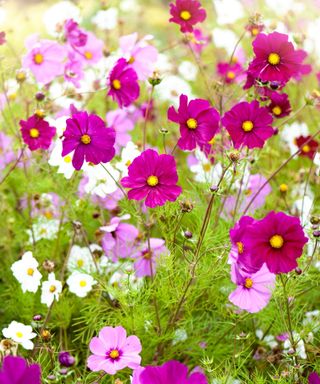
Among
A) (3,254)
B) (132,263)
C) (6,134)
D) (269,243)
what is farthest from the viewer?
(6,134)

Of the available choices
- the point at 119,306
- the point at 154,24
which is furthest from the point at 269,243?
the point at 154,24

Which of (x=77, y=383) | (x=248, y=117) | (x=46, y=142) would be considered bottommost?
(x=77, y=383)

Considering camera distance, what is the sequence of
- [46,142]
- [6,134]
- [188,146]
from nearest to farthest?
[188,146] < [46,142] < [6,134]

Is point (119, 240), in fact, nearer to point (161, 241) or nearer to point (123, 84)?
point (161, 241)

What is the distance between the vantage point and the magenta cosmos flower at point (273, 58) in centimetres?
111

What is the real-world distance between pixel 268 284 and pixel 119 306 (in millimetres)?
305

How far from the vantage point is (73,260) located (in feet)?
4.72

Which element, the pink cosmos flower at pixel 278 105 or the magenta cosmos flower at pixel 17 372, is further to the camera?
the pink cosmos flower at pixel 278 105

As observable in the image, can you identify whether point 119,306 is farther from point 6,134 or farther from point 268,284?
point 6,134

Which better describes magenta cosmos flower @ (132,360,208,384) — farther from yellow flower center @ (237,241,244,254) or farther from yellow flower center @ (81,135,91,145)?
yellow flower center @ (81,135,91,145)

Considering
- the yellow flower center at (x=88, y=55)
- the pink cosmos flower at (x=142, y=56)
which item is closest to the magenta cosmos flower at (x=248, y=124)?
the pink cosmos flower at (x=142, y=56)

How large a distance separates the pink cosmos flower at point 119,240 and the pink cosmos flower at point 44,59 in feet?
1.32

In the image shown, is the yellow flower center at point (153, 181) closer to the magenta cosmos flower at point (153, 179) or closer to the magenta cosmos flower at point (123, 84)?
the magenta cosmos flower at point (153, 179)

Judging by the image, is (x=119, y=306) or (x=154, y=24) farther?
(x=154, y=24)
